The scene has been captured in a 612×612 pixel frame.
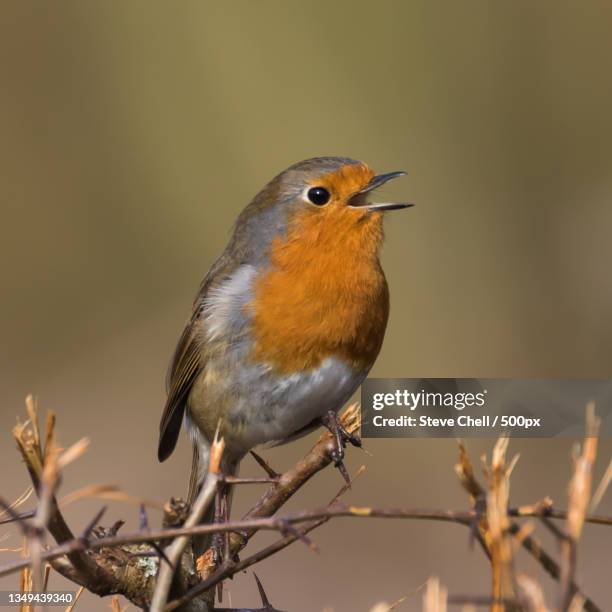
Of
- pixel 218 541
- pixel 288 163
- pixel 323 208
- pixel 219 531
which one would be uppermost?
pixel 288 163

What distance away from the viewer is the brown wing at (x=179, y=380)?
3.56 meters

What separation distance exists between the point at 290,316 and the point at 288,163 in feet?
11.2

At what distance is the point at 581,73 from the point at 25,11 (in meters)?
3.31

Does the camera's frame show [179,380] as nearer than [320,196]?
No

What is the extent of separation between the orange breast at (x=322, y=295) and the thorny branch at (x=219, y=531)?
1.46 meters

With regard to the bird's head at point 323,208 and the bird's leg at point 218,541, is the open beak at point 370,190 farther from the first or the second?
the bird's leg at point 218,541

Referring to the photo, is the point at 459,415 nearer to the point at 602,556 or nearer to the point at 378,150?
the point at 602,556

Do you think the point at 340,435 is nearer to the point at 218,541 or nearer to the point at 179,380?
the point at 218,541

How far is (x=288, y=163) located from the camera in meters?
6.50

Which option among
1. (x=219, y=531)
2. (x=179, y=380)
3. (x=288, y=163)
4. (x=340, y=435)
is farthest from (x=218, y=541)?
(x=288, y=163)

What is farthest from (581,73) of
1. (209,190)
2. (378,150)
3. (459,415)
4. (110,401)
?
(459,415)

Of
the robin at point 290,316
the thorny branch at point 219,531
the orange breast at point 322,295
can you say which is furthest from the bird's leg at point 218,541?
the orange breast at point 322,295

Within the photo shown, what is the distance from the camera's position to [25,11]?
671 cm

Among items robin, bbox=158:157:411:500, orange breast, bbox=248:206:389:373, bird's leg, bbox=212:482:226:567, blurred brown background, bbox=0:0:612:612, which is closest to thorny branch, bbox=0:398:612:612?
bird's leg, bbox=212:482:226:567
